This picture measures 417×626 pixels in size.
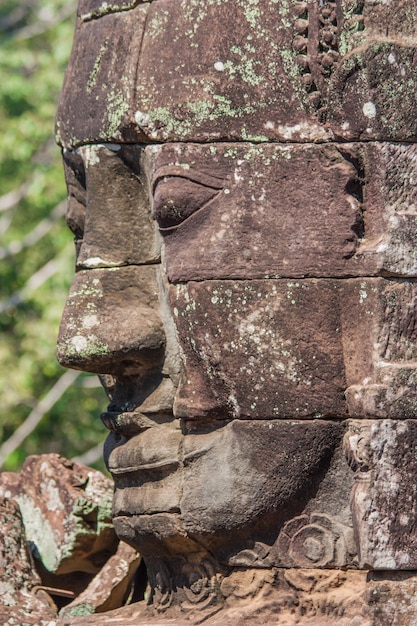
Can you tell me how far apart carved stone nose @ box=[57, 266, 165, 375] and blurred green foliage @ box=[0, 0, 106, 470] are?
853 centimetres

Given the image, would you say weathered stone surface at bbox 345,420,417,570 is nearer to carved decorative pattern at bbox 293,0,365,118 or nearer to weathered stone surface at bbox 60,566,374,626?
weathered stone surface at bbox 60,566,374,626

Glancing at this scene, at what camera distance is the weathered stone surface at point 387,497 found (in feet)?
16.8

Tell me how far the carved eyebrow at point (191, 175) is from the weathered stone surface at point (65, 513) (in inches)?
65.2

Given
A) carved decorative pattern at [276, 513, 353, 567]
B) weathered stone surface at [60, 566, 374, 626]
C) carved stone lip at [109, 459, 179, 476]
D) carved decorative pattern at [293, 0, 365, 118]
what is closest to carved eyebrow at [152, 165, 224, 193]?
carved decorative pattern at [293, 0, 365, 118]

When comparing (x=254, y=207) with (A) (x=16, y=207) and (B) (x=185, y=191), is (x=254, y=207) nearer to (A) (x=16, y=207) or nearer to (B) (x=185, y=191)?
(B) (x=185, y=191)

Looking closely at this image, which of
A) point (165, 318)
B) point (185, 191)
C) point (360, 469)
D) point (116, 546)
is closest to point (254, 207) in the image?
point (185, 191)

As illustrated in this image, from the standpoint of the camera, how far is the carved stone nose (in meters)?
5.59

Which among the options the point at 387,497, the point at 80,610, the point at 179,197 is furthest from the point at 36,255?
the point at 387,497

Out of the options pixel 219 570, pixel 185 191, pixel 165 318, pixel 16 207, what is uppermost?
pixel 16 207

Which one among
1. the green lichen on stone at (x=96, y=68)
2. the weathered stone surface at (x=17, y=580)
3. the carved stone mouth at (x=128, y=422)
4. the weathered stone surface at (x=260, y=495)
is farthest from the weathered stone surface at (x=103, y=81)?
the weathered stone surface at (x=17, y=580)

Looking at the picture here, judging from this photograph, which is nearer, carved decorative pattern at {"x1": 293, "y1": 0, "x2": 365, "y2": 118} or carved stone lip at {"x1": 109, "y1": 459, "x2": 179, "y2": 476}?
carved decorative pattern at {"x1": 293, "y1": 0, "x2": 365, "y2": 118}

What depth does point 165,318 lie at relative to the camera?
5656mm

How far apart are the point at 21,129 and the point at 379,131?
10.4 meters

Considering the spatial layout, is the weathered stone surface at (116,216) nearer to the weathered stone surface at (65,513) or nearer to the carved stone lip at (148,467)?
the carved stone lip at (148,467)
